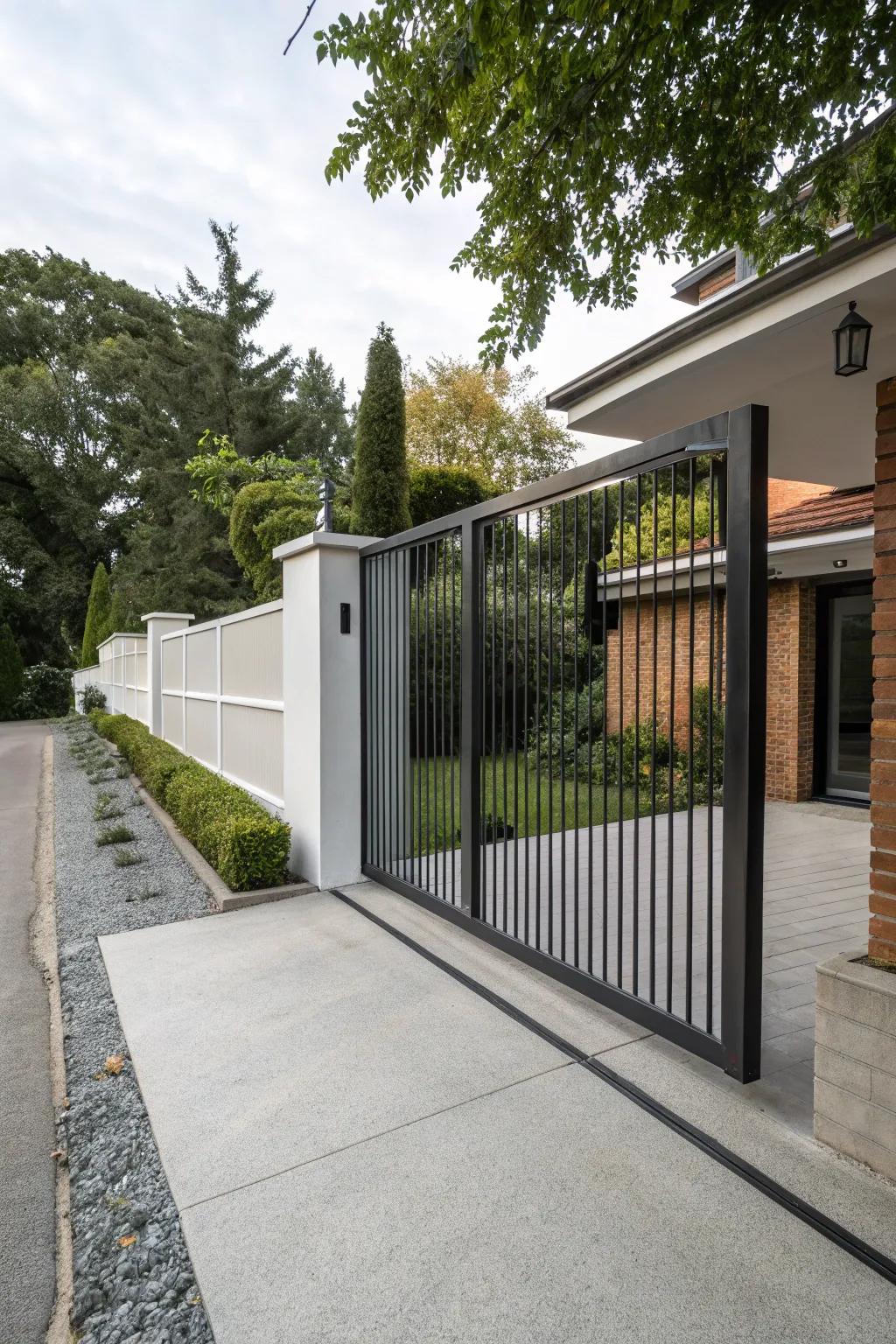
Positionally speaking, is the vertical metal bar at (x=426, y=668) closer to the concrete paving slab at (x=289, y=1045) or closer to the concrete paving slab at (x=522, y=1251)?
the concrete paving slab at (x=289, y=1045)

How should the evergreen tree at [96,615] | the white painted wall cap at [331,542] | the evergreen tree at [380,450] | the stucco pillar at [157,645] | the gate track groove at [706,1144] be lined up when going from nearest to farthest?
the gate track groove at [706,1144]
the white painted wall cap at [331,542]
the evergreen tree at [380,450]
the stucco pillar at [157,645]
the evergreen tree at [96,615]

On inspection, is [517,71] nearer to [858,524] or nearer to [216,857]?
[216,857]

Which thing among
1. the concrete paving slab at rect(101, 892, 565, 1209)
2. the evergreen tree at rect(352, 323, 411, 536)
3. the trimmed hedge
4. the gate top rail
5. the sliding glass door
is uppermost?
the evergreen tree at rect(352, 323, 411, 536)

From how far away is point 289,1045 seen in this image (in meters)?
2.66

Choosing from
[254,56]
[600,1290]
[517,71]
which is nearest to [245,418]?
[254,56]

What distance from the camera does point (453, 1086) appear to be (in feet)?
7.74

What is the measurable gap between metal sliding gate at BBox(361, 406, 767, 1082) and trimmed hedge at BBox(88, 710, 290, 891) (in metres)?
0.62

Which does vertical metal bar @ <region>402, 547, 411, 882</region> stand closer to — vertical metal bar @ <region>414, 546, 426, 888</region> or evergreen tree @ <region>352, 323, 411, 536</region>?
vertical metal bar @ <region>414, 546, 426, 888</region>

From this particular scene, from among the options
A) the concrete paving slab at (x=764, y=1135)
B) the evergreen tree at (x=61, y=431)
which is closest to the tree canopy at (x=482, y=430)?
the evergreen tree at (x=61, y=431)

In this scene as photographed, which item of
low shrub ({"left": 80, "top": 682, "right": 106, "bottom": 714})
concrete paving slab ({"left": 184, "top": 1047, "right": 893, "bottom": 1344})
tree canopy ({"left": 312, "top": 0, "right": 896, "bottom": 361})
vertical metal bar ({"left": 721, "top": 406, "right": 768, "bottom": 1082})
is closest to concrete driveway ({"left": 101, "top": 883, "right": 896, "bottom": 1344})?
concrete paving slab ({"left": 184, "top": 1047, "right": 893, "bottom": 1344})

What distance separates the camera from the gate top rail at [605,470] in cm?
229

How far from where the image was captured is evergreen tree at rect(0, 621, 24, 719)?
83.3 feet

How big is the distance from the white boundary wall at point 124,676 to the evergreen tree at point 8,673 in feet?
24.1

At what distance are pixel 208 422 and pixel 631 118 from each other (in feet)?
68.7
